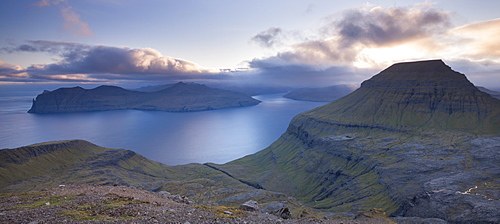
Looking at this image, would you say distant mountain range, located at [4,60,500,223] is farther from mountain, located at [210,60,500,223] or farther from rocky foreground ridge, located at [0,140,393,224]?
rocky foreground ridge, located at [0,140,393,224]

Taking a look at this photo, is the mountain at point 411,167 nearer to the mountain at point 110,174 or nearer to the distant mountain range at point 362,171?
the distant mountain range at point 362,171

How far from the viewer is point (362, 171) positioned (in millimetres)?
138000

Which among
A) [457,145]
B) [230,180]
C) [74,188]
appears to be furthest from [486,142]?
[74,188]

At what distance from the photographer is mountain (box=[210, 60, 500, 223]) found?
3506 inches

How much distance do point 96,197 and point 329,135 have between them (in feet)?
616

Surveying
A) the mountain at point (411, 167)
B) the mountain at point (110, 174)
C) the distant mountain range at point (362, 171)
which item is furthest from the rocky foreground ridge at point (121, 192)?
the mountain at point (411, 167)

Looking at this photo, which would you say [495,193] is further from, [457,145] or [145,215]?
[145,215]

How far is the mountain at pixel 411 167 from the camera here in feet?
292

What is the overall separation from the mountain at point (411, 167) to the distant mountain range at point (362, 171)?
0.46 m

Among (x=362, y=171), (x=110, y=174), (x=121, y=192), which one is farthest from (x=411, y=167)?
(x=110, y=174)

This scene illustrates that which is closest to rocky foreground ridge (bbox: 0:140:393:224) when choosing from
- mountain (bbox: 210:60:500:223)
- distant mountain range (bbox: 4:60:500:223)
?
distant mountain range (bbox: 4:60:500:223)

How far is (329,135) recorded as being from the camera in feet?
654

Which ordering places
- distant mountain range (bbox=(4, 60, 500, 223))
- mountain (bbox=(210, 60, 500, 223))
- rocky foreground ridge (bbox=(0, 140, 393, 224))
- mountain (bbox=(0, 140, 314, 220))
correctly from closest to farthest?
rocky foreground ridge (bbox=(0, 140, 393, 224))
mountain (bbox=(210, 60, 500, 223))
distant mountain range (bbox=(4, 60, 500, 223))
mountain (bbox=(0, 140, 314, 220))

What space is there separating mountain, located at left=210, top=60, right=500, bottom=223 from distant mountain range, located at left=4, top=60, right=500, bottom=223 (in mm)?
457
